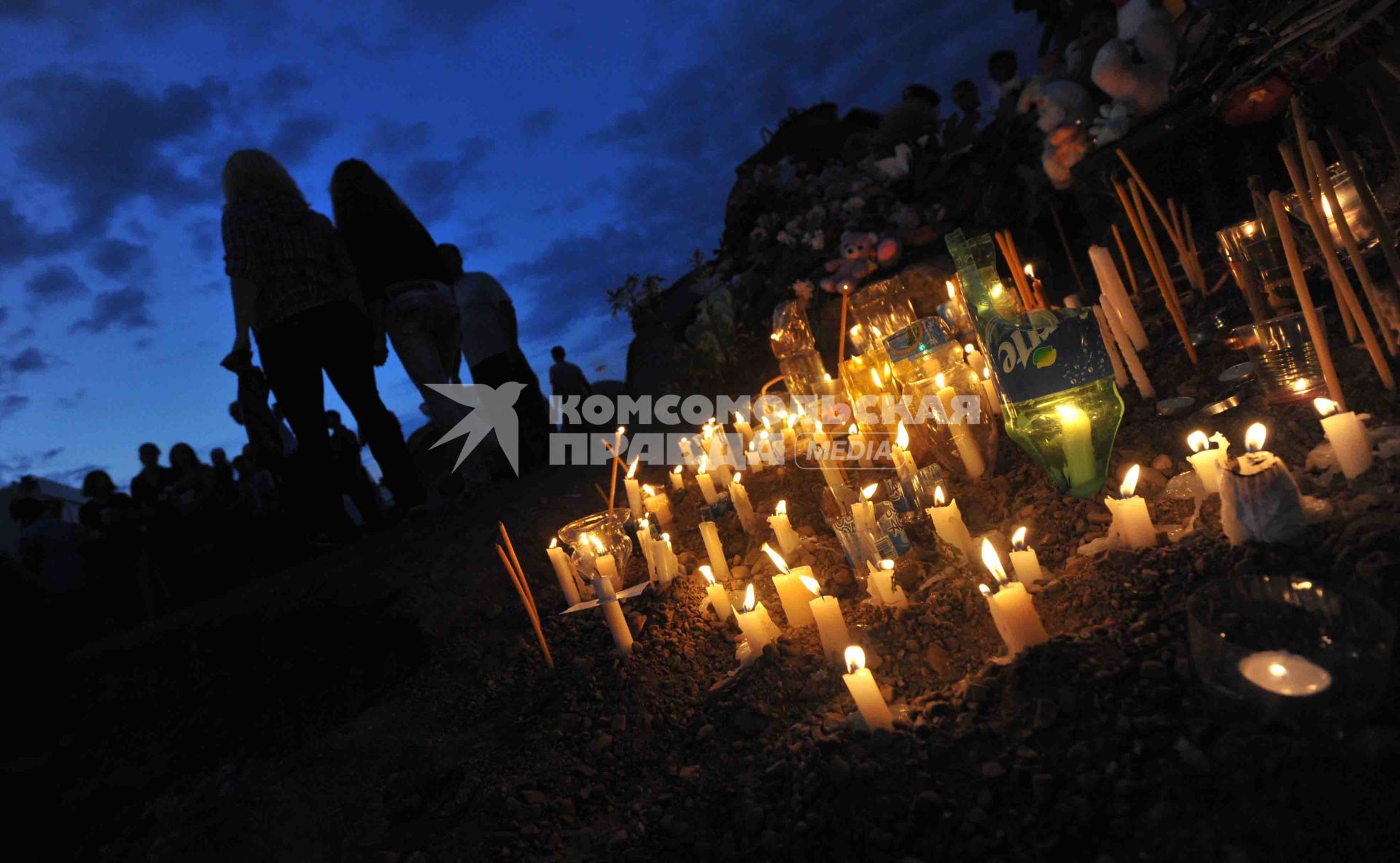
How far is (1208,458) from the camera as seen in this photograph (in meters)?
2.69

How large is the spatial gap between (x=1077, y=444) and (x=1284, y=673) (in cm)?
156

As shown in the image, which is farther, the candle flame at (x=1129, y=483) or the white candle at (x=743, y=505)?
the white candle at (x=743, y=505)

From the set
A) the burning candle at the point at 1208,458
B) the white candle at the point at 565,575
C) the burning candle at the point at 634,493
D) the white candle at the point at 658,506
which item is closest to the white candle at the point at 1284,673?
the burning candle at the point at 1208,458

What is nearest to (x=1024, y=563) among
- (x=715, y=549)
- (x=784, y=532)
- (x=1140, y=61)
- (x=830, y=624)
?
(x=830, y=624)

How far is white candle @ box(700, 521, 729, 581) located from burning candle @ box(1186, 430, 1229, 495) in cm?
212

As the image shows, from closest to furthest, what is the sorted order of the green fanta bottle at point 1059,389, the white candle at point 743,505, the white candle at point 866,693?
the white candle at point 866,693, the green fanta bottle at point 1059,389, the white candle at point 743,505

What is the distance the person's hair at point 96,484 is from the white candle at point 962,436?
25.5 feet

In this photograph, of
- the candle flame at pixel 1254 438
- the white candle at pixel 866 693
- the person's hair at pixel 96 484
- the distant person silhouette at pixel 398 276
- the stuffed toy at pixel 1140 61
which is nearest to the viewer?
the white candle at pixel 866 693

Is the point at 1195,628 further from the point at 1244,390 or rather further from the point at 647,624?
the point at 647,624

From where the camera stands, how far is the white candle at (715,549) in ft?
12.3

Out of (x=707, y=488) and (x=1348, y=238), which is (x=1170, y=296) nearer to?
(x=1348, y=238)

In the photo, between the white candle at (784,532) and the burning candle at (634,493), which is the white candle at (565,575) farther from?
the white candle at (784,532)

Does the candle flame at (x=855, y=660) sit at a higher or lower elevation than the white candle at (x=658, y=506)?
lower

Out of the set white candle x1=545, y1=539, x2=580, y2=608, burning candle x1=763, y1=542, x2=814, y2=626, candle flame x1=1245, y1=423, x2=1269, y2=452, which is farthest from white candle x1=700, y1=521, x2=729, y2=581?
candle flame x1=1245, y1=423, x2=1269, y2=452
